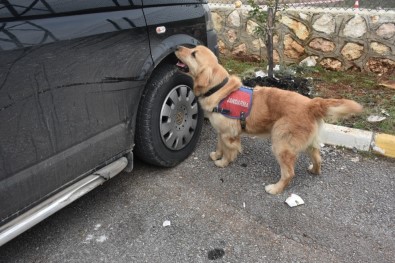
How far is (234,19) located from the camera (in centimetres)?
613

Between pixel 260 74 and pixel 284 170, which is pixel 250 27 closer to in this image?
pixel 260 74

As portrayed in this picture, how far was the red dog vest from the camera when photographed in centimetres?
320

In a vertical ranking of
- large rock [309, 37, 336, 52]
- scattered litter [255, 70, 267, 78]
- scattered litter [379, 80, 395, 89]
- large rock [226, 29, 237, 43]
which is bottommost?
scattered litter [379, 80, 395, 89]

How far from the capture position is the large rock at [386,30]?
4836mm

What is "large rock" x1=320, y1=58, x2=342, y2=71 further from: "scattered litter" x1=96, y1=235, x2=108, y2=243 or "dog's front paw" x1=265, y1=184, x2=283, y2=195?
"scattered litter" x1=96, y1=235, x2=108, y2=243

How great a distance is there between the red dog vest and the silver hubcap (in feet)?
1.21

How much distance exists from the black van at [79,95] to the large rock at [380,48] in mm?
3003

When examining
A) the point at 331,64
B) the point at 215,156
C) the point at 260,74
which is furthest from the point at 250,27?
the point at 215,156

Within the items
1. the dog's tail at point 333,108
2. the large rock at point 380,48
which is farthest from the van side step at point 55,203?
the large rock at point 380,48

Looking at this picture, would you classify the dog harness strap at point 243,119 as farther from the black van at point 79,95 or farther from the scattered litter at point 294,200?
the scattered litter at point 294,200

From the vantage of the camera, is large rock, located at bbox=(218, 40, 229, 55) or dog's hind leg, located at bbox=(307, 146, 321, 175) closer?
dog's hind leg, located at bbox=(307, 146, 321, 175)

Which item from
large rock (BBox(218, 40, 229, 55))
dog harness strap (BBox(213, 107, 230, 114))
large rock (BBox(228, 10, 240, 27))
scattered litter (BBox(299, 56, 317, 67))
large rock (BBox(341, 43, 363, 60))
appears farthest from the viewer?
large rock (BBox(218, 40, 229, 55))

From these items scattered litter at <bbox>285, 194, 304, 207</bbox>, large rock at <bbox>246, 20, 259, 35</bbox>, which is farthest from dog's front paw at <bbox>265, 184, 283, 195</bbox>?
large rock at <bbox>246, 20, 259, 35</bbox>

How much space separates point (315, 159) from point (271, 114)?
652 millimetres
